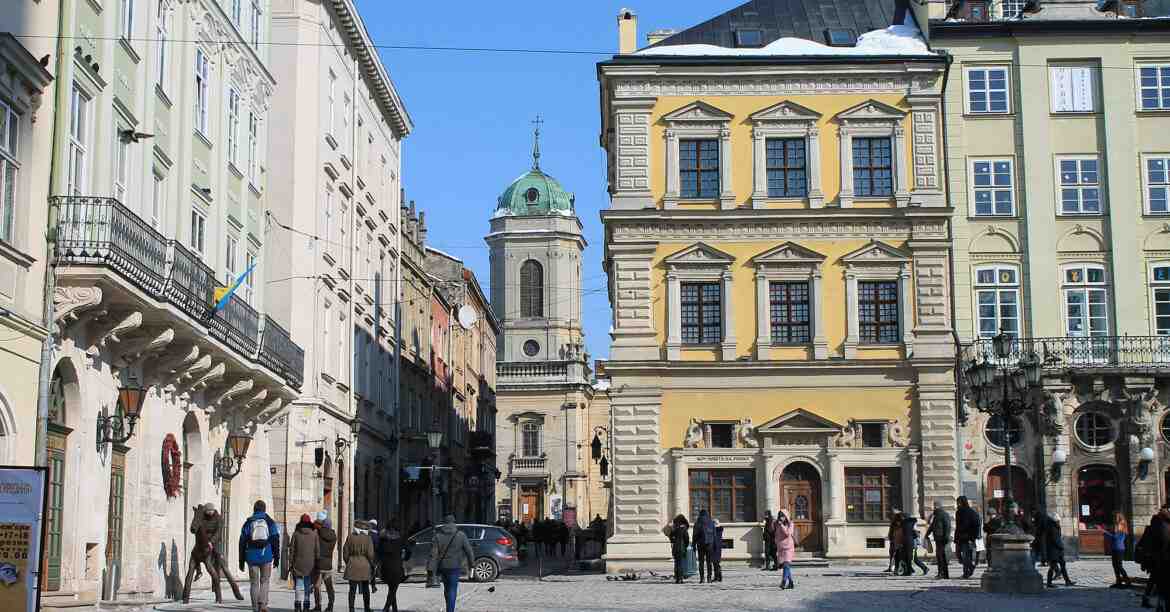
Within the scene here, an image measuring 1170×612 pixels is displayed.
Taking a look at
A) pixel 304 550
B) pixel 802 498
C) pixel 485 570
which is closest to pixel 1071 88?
pixel 802 498

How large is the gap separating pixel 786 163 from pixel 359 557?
2309 cm

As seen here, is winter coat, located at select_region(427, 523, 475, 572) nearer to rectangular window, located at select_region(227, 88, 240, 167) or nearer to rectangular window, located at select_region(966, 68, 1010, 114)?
rectangular window, located at select_region(227, 88, 240, 167)

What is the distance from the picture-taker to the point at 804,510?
4159cm

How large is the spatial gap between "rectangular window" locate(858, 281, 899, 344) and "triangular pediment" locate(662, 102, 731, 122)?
6045 millimetres

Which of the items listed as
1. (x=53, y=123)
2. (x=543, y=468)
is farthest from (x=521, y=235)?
(x=53, y=123)

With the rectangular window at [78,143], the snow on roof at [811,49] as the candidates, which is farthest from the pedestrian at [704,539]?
the rectangular window at [78,143]

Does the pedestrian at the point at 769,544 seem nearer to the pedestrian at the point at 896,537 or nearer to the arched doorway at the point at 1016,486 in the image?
the pedestrian at the point at 896,537

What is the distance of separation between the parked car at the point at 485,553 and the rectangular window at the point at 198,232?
33.8 feet

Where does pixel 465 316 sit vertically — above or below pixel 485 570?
above

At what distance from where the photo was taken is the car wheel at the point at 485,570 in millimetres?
36031

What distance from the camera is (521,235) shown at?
105 meters

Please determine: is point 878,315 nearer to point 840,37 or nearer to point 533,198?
point 840,37

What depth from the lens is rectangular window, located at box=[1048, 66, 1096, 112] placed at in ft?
149

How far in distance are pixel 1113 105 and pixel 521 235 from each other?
62.9m
